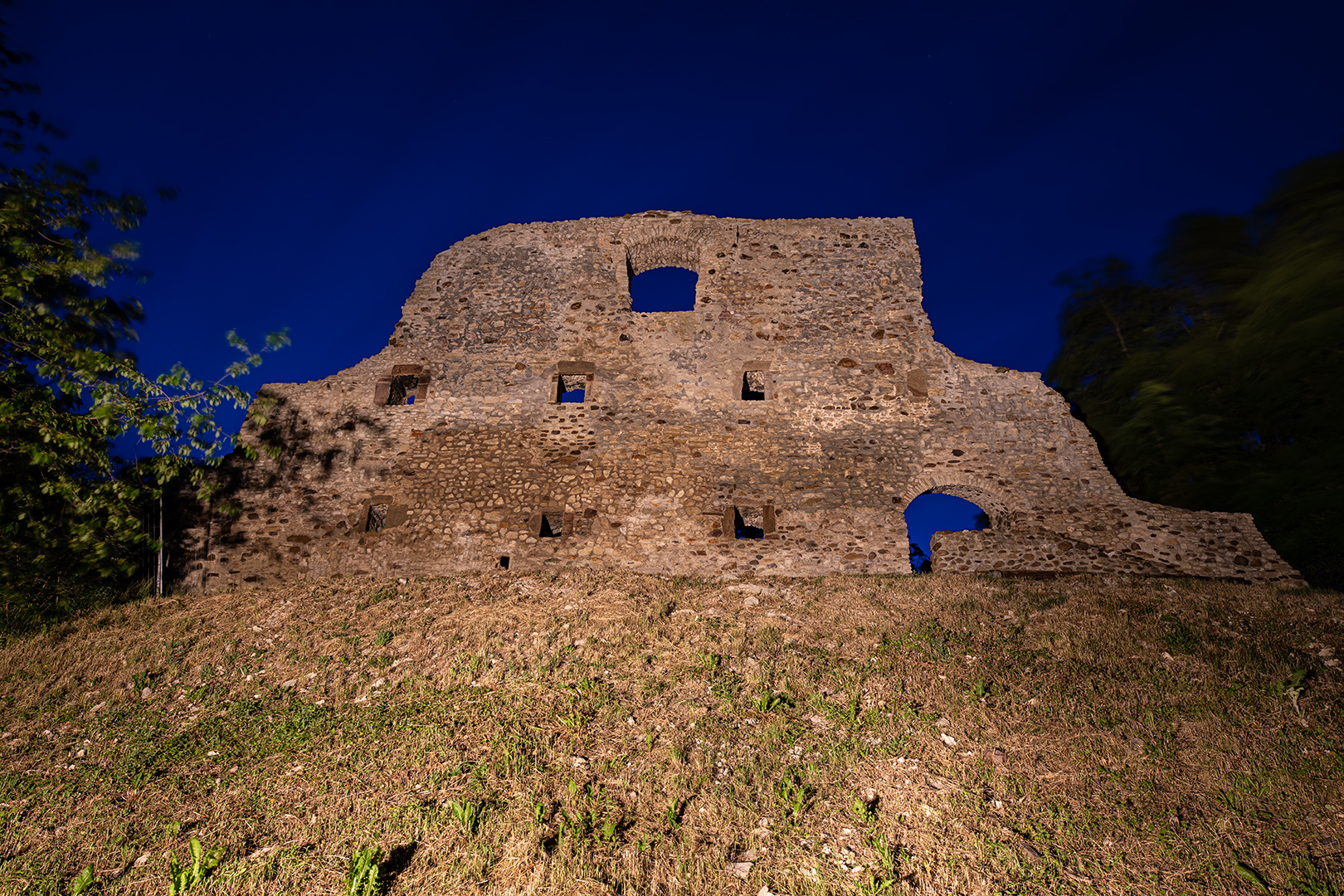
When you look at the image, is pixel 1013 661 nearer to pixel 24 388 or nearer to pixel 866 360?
pixel 866 360

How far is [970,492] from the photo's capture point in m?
8.84

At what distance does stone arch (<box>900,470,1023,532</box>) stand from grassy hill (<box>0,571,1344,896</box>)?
2.22m

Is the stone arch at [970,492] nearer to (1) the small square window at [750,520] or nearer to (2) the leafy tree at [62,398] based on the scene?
(1) the small square window at [750,520]

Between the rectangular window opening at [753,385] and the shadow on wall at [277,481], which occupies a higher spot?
the rectangular window opening at [753,385]

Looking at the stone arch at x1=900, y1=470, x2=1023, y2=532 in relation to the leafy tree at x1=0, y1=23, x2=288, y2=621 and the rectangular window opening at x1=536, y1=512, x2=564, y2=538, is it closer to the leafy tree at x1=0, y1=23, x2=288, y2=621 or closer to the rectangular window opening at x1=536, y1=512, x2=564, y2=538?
the rectangular window opening at x1=536, y1=512, x2=564, y2=538

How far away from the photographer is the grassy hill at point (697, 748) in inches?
112

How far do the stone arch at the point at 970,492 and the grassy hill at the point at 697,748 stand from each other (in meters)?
2.22

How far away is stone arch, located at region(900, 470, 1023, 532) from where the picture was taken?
27.9 feet

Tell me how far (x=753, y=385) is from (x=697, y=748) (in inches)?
270

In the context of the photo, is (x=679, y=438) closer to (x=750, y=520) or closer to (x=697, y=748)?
(x=750, y=520)

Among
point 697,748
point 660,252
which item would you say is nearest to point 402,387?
point 660,252

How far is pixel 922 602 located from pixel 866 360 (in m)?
4.64

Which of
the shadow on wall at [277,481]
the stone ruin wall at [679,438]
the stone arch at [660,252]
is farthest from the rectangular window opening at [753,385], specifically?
the shadow on wall at [277,481]

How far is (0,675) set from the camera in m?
5.20
